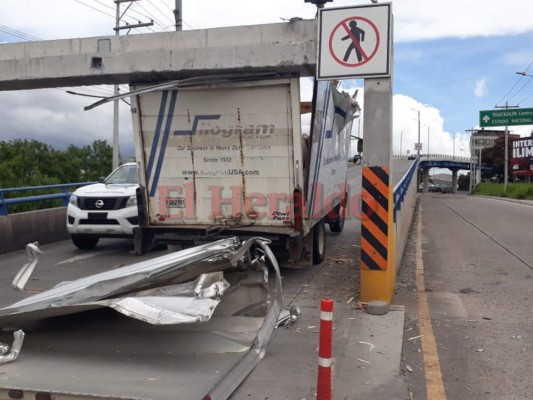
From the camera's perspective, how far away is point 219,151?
27.5 ft

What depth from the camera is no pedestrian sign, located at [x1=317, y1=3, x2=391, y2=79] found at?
6895 millimetres

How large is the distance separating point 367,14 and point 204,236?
3904mm

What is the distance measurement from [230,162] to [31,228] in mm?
6099

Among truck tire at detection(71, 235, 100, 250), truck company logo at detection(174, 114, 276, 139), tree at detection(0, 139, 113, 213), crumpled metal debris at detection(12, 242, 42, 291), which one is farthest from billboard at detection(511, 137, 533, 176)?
crumpled metal debris at detection(12, 242, 42, 291)

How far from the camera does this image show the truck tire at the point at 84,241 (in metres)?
11.5

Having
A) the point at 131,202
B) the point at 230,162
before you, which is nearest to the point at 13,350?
the point at 230,162

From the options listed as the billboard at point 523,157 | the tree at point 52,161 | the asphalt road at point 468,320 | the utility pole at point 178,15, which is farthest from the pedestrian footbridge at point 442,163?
the asphalt road at point 468,320

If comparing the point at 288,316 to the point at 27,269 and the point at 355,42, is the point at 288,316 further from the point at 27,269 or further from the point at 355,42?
the point at 355,42

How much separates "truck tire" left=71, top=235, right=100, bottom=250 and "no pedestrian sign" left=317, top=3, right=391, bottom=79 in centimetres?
667

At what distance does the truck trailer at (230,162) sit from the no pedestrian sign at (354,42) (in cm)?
83

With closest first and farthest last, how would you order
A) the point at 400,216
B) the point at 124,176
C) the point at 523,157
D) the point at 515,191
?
the point at 400,216 < the point at 124,176 < the point at 515,191 < the point at 523,157

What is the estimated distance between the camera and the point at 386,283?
7.03 m

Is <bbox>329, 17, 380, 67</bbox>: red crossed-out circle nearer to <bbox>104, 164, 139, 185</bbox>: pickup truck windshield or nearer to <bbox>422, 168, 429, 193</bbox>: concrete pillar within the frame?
<bbox>104, 164, 139, 185</bbox>: pickup truck windshield

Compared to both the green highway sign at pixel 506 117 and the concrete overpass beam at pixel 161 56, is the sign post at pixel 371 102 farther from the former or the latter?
the green highway sign at pixel 506 117
